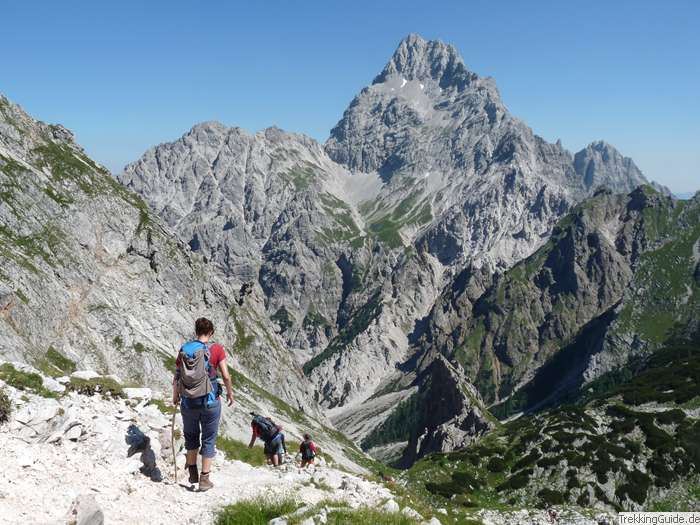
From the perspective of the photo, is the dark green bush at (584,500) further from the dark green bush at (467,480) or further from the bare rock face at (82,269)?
the bare rock face at (82,269)

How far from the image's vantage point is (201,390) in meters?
15.5

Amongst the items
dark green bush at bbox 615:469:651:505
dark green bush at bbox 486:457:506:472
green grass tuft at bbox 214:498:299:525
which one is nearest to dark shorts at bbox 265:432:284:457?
green grass tuft at bbox 214:498:299:525

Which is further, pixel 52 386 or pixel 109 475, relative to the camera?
pixel 52 386

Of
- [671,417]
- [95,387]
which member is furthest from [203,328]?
[671,417]

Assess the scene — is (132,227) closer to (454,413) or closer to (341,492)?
(454,413)

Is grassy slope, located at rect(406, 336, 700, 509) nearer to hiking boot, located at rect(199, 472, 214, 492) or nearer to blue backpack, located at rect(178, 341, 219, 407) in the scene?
hiking boot, located at rect(199, 472, 214, 492)

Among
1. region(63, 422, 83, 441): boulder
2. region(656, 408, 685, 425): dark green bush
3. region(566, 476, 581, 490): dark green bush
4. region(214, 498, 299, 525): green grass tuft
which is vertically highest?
region(63, 422, 83, 441): boulder

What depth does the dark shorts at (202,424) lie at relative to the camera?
1598 centimetres

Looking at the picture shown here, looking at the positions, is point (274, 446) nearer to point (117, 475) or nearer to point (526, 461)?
point (117, 475)

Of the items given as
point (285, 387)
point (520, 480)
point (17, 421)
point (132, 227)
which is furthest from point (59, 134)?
point (17, 421)

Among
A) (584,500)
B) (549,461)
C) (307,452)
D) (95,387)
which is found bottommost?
(584,500)

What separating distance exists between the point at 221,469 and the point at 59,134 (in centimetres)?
17840

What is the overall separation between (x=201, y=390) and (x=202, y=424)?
1533 mm

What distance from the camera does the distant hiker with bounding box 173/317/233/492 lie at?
50.6 ft
